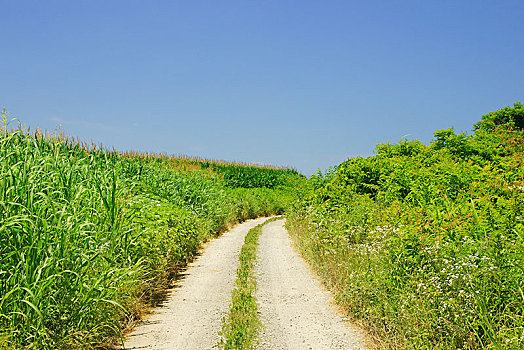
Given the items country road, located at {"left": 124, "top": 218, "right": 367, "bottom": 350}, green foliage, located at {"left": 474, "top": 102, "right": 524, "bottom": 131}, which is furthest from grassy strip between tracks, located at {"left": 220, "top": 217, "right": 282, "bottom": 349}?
green foliage, located at {"left": 474, "top": 102, "right": 524, "bottom": 131}

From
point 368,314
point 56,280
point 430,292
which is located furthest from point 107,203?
point 430,292

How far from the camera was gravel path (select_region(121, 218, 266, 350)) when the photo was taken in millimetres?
5824

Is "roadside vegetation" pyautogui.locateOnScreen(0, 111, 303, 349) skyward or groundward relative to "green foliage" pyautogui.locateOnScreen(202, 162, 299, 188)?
groundward

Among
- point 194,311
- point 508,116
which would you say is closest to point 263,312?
point 194,311

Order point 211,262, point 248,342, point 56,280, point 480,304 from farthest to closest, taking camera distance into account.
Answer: point 211,262
point 248,342
point 56,280
point 480,304

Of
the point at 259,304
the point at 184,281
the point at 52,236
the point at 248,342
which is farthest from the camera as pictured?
the point at 184,281

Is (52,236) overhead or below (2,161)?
below

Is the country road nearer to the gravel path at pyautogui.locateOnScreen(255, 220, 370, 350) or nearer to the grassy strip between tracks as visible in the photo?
the gravel path at pyautogui.locateOnScreen(255, 220, 370, 350)

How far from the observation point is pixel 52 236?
17.1 feet

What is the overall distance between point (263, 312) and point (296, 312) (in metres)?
0.59

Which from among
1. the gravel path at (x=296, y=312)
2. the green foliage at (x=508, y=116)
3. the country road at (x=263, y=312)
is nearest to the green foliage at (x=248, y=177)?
the green foliage at (x=508, y=116)

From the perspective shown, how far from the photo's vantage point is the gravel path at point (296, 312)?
230 inches

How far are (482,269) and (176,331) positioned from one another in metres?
4.37

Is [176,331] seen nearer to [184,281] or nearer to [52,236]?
[52,236]
